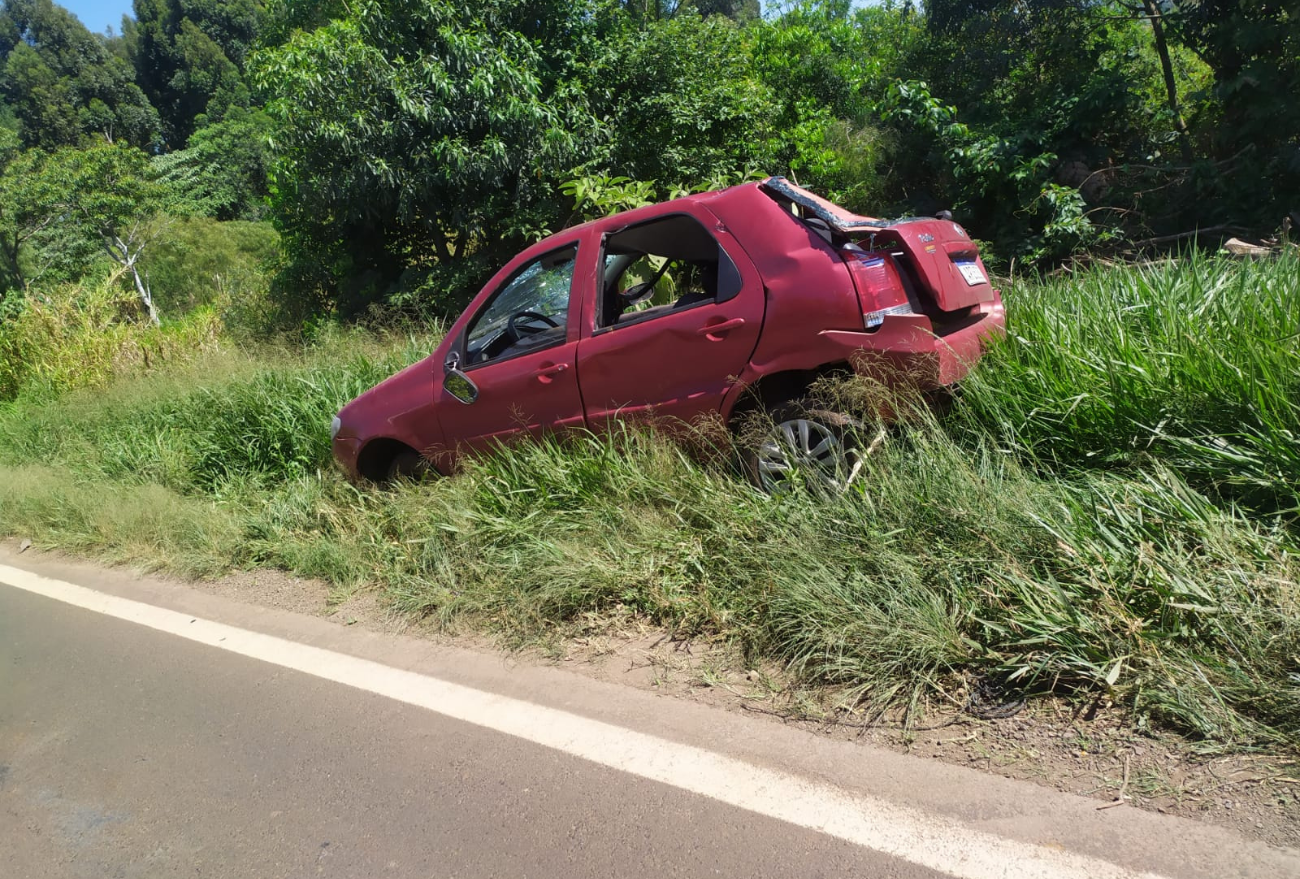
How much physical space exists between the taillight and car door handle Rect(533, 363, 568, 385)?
178 centimetres

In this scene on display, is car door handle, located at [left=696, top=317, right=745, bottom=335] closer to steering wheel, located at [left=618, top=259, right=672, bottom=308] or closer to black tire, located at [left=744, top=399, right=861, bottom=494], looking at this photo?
black tire, located at [left=744, top=399, right=861, bottom=494]

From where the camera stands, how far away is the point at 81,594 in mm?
6184

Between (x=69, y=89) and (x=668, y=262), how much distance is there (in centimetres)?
7247

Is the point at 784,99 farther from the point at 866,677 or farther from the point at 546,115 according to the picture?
the point at 866,677

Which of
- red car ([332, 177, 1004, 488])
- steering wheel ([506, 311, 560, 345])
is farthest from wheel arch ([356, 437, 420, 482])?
steering wheel ([506, 311, 560, 345])

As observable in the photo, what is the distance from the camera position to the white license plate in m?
4.76

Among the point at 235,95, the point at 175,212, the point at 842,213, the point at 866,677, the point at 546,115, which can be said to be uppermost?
the point at 235,95

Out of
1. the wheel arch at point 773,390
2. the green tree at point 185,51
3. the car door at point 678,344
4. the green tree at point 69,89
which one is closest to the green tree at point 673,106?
the car door at point 678,344

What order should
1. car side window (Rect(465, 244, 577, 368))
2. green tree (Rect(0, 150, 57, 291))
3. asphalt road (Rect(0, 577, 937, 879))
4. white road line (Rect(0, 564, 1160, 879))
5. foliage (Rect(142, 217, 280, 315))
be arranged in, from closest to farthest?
white road line (Rect(0, 564, 1160, 879))
asphalt road (Rect(0, 577, 937, 879))
car side window (Rect(465, 244, 577, 368))
green tree (Rect(0, 150, 57, 291))
foliage (Rect(142, 217, 280, 315))

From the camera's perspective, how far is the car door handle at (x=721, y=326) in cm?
461

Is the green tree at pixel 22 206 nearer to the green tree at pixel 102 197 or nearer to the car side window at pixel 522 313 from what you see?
the green tree at pixel 102 197

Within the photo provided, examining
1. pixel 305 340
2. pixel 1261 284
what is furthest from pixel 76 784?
pixel 305 340

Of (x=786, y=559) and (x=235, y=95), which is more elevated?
→ (x=235, y=95)

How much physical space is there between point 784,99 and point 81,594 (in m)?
11.0
